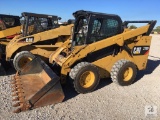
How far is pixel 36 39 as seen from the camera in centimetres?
825

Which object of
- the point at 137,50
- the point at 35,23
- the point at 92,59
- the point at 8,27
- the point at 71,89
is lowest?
the point at 71,89

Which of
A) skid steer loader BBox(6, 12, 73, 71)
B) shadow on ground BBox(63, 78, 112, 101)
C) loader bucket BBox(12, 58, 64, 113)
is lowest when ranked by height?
shadow on ground BBox(63, 78, 112, 101)

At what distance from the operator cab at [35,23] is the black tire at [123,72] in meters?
3.84

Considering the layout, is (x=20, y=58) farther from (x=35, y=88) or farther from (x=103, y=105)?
(x=103, y=105)

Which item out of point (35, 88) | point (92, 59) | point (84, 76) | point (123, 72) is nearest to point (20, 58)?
point (35, 88)

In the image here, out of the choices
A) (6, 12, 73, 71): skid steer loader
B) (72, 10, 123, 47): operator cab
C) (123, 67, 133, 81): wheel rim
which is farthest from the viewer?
(6, 12, 73, 71): skid steer loader

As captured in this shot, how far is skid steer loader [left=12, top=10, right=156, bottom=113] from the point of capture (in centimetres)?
559

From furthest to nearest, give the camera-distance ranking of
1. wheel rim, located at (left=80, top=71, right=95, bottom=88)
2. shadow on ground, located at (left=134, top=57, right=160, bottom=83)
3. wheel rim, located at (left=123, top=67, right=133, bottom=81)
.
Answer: shadow on ground, located at (left=134, top=57, right=160, bottom=83) < wheel rim, located at (left=123, top=67, right=133, bottom=81) < wheel rim, located at (left=80, top=71, right=95, bottom=88)

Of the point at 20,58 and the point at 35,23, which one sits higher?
the point at 35,23

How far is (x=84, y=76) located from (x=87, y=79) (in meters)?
0.14

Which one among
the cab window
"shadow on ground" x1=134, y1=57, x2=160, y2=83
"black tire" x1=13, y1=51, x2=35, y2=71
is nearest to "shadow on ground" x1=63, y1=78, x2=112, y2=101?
"shadow on ground" x1=134, y1=57, x2=160, y2=83

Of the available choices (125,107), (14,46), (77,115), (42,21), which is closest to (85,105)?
(77,115)

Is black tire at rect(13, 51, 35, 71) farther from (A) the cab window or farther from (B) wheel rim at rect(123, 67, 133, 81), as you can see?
(B) wheel rim at rect(123, 67, 133, 81)

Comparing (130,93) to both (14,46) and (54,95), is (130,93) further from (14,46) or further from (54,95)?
(14,46)
